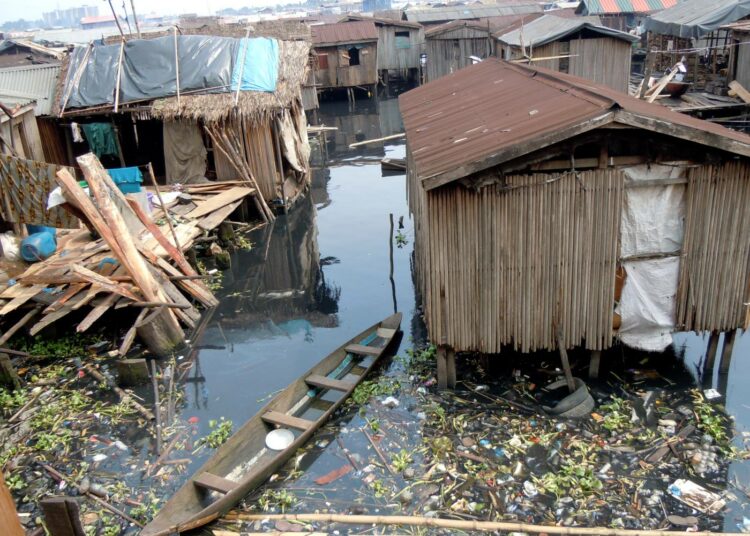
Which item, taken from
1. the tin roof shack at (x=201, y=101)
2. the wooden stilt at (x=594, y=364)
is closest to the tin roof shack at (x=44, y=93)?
the tin roof shack at (x=201, y=101)

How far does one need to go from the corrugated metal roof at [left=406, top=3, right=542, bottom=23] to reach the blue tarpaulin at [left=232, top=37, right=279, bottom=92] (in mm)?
24912

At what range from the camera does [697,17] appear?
22.5m

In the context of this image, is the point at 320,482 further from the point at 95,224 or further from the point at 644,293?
the point at 95,224

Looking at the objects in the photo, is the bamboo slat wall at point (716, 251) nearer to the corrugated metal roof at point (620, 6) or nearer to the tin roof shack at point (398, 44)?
the tin roof shack at point (398, 44)

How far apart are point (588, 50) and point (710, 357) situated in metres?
16.2

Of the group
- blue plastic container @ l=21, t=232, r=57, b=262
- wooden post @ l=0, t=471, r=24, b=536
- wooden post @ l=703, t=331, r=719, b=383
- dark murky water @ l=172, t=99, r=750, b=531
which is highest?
wooden post @ l=0, t=471, r=24, b=536

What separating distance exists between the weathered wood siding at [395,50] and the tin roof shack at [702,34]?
525 inches

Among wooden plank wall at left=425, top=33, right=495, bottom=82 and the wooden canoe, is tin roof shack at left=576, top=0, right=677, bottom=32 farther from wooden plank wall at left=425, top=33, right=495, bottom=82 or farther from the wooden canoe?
the wooden canoe

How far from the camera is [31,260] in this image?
10961mm

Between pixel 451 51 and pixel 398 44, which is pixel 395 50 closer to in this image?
pixel 398 44

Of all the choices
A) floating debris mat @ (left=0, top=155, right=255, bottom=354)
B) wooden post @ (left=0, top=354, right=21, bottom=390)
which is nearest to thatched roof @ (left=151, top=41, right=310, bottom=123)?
floating debris mat @ (left=0, top=155, right=255, bottom=354)

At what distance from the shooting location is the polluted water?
636 cm

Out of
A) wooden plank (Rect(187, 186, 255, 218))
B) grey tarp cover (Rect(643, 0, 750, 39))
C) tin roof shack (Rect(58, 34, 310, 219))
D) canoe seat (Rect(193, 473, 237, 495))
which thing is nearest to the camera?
canoe seat (Rect(193, 473, 237, 495))

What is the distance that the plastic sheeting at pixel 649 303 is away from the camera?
299 inches
